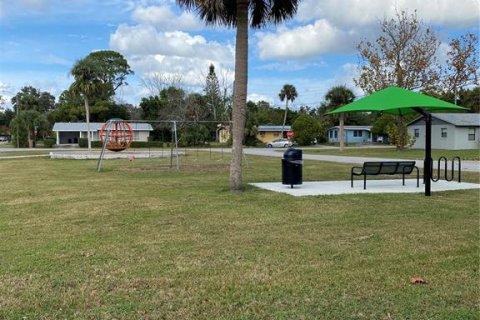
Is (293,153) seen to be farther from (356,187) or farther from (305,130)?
(305,130)

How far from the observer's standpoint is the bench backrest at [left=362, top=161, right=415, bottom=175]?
40.6 ft

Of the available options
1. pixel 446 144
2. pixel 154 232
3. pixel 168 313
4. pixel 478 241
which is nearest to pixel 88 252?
pixel 154 232

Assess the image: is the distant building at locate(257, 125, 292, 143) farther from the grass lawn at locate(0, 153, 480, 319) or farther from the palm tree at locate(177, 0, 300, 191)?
the grass lawn at locate(0, 153, 480, 319)

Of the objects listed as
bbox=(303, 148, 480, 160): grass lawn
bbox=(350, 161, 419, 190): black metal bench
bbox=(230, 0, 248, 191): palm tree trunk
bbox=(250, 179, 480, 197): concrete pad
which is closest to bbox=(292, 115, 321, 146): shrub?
bbox=(303, 148, 480, 160): grass lawn

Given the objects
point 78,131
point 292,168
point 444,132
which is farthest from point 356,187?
point 78,131

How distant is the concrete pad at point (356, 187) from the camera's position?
1191cm

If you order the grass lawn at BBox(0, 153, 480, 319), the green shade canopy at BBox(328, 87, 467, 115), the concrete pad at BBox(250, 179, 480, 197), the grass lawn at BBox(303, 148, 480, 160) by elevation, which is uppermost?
the green shade canopy at BBox(328, 87, 467, 115)

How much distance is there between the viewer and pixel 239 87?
1179cm

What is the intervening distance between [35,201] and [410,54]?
36899mm

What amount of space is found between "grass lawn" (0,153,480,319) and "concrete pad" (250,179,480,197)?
1590mm

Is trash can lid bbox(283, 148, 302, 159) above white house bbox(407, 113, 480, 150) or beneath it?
beneath

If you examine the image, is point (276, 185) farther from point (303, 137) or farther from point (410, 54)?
point (303, 137)

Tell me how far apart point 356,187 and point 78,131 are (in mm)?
61646

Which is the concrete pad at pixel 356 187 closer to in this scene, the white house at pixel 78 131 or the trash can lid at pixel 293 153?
the trash can lid at pixel 293 153
